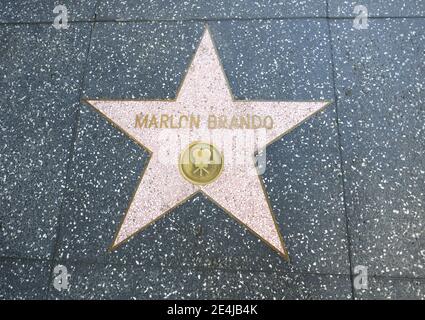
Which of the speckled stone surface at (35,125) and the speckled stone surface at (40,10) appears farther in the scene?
the speckled stone surface at (40,10)

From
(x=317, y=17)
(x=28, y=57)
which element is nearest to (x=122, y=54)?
(x=28, y=57)

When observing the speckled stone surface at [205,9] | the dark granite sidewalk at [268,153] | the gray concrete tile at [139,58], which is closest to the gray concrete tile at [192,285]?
the dark granite sidewalk at [268,153]

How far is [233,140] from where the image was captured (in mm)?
1483

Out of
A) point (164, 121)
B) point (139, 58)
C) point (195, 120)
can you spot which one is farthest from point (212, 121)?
point (139, 58)

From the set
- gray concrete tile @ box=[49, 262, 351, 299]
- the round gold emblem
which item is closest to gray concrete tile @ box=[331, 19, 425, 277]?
gray concrete tile @ box=[49, 262, 351, 299]

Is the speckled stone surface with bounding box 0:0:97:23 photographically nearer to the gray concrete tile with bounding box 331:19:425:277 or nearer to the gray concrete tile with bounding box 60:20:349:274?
the gray concrete tile with bounding box 60:20:349:274

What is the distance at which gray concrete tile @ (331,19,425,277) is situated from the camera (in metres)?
1.37

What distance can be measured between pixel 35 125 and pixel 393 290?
1484mm

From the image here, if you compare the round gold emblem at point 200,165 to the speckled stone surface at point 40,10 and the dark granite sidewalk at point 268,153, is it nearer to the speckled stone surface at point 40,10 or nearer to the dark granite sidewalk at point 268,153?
the dark granite sidewalk at point 268,153

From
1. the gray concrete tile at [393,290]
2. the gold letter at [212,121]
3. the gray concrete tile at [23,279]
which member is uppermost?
the gold letter at [212,121]

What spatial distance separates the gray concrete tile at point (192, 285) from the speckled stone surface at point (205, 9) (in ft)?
3.47

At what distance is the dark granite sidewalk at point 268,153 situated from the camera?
1364 mm

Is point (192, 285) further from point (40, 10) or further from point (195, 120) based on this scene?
point (40, 10)

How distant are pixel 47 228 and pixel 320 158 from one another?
106 centimetres
